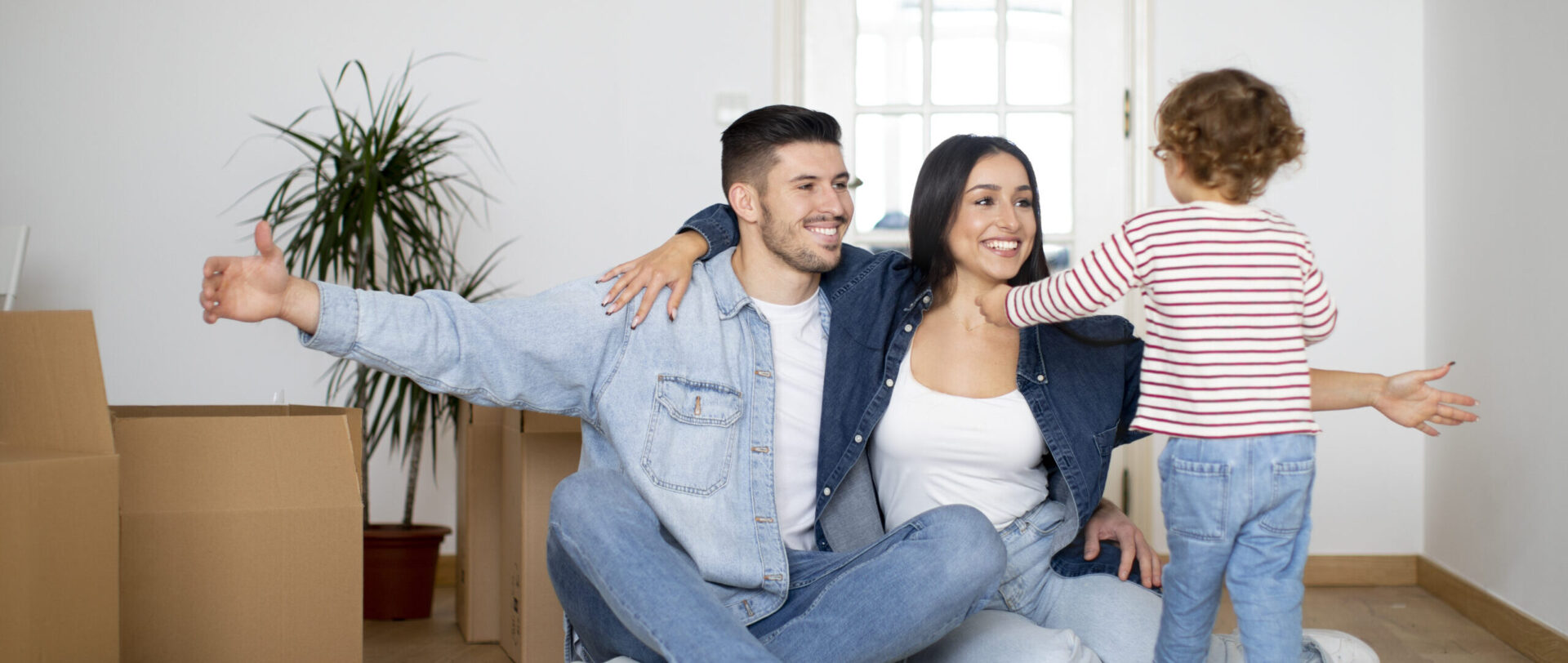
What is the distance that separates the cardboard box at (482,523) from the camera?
267cm

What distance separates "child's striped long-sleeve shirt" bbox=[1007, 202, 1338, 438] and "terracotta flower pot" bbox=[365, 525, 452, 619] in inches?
80.1

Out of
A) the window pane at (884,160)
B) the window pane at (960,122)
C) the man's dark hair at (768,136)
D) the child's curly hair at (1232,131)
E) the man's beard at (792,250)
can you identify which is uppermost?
the window pane at (960,122)

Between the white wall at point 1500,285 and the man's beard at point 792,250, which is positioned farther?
the white wall at point 1500,285

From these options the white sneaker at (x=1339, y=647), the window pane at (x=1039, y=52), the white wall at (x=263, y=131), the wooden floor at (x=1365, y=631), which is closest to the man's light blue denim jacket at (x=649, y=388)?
the white sneaker at (x=1339, y=647)

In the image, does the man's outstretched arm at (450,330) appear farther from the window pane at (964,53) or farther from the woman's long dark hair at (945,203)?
the window pane at (964,53)

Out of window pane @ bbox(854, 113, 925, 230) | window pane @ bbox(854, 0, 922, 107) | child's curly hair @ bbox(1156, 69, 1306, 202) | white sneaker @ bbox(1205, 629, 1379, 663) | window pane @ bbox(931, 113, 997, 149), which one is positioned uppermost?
window pane @ bbox(854, 0, 922, 107)

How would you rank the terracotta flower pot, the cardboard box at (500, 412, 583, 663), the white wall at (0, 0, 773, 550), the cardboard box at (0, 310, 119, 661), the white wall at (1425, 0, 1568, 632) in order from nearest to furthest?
the cardboard box at (0, 310, 119, 661), the cardboard box at (500, 412, 583, 663), the white wall at (1425, 0, 1568, 632), the terracotta flower pot, the white wall at (0, 0, 773, 550)

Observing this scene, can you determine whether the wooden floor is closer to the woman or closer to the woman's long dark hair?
the woman

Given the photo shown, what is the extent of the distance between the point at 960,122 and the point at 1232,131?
211 centimetres

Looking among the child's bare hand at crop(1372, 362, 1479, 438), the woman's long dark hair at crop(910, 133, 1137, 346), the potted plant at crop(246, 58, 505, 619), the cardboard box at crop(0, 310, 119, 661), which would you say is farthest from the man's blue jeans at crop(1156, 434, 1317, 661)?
the potted plant at crop(246, 58, 505, 619)

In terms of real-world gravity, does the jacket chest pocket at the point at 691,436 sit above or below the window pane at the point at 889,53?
below

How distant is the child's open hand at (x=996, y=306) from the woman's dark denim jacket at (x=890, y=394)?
7.8 inches

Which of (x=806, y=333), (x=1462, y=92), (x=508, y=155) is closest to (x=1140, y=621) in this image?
(x=806, y=333)

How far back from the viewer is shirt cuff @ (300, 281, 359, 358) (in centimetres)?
150
